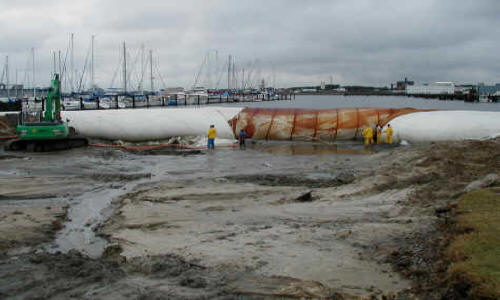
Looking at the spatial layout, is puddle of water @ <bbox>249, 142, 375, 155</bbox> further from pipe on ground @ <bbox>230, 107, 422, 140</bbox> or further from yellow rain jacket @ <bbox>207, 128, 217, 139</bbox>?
yellow rain jacket @ <bbox>207, 128, 217, 139</bbox>

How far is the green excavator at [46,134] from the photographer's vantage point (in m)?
21.6

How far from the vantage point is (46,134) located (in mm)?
21547

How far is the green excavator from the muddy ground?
463cm

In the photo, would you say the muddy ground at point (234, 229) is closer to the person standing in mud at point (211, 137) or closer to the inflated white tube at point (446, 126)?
the person standing in mud at point (211, 137)

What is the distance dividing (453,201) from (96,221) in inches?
290

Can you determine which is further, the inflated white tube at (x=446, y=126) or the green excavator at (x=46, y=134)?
the inflated white tube at (x=446, y=126)

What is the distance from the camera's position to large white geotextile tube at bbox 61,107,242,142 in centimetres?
2566

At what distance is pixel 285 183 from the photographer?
1447 cm

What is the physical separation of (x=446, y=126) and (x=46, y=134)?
726 inches

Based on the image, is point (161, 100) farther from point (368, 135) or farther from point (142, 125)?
point (368, 135)

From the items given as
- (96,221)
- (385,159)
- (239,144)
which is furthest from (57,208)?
(239,144)

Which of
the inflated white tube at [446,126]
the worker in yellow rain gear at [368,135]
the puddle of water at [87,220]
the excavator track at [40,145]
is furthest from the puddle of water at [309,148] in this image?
the puddle of water at [87,220]

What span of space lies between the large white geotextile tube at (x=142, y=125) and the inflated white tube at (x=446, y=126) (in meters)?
8.80

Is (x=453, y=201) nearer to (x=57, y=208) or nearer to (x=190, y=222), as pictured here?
(x=190, y=222)
